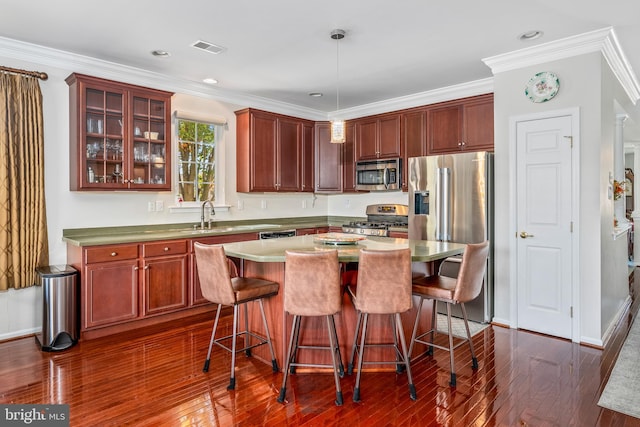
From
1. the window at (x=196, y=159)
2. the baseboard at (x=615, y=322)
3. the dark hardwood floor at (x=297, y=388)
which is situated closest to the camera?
the dark hardwood floor at (x=297, y=388)

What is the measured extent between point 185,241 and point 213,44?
1998 mm

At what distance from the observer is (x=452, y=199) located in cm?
430

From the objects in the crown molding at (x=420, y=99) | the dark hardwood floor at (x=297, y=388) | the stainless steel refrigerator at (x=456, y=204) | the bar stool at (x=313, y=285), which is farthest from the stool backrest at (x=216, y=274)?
the crown molding at (x=420, y=99)

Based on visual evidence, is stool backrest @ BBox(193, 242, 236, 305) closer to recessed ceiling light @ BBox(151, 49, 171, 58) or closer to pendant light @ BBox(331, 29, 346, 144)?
pendant light @ BBox(331, 29, 346, 144)

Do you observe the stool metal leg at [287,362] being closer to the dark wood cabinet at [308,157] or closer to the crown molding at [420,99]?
the dark wood cabinet at [308,157]

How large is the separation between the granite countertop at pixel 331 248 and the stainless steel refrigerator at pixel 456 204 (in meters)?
0.97

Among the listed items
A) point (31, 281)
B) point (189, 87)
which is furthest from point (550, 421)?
point (189, 87)

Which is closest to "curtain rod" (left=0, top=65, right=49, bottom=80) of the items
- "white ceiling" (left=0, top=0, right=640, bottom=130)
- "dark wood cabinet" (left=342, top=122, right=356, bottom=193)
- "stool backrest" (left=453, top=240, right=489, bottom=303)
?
"white ceiling" (left=0, top=0, right=640, bottom=130)

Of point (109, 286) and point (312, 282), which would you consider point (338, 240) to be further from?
point (109, 286)

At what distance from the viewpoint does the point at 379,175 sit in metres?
5.57

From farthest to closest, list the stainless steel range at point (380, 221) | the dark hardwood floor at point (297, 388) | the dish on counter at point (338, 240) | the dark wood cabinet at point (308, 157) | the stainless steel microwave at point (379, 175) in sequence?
the dark wood cabinet at point (308, 157) → the stainless steel microwave at point (379, 175) → the stainless steel range at point (380, 221) → the dish on counter at point (338, 240) → the dark hardwood floor at point (297, 388)

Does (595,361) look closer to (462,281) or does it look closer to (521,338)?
(521,338)

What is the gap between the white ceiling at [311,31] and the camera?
9.64 feet

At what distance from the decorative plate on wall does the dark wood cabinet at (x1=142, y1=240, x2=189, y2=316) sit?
377 centimetres
